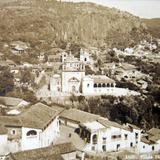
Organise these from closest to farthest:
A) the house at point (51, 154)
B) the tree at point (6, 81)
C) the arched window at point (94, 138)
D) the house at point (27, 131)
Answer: the house at point (51, 154) → the house at point (27, 131) → the arched window at point (94, 138) → the tree at point (6, 81)

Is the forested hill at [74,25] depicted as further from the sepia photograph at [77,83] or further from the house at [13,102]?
the house at [13,102]

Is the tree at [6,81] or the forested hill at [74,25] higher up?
the forested hill at [74,25]

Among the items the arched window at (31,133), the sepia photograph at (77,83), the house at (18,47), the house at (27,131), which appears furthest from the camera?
the house at (18,47)

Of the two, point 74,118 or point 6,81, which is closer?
point 74,118

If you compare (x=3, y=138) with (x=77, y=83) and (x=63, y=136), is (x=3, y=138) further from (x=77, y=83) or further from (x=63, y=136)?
(x=77, y=83)

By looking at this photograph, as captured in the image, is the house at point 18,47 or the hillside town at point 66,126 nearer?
the hillside town at point 66,126

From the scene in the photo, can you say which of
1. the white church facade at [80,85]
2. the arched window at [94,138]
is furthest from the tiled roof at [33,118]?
the white church facade at [80,85]

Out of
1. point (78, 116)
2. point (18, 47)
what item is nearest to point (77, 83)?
point (78, 116)
